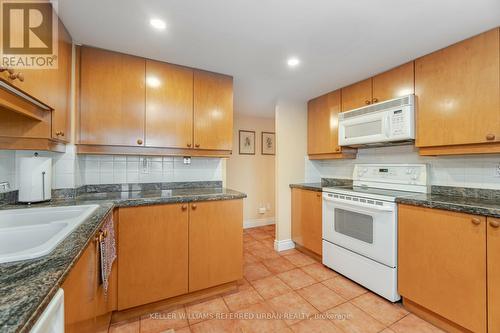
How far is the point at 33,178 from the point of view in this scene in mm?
1460

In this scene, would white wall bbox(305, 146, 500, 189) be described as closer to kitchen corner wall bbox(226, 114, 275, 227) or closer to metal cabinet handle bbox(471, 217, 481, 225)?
metal cabinet handle bbox(471, 217, 481, 225)

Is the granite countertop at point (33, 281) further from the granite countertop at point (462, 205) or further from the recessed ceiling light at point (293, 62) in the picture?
the granite countertop at point (462, 205)

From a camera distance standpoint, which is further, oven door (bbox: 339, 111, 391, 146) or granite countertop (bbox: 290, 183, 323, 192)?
granite countertop (bbox: 290, 183, 323, 192)

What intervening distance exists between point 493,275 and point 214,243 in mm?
1906

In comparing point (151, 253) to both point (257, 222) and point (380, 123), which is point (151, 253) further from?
point (257, 222)

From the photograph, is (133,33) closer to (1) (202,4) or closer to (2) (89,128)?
(1) (202,4)

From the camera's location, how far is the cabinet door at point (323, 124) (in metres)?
2.71

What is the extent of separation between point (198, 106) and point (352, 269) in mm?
2260

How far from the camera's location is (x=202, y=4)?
1.30m

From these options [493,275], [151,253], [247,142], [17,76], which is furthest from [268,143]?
[17,76]

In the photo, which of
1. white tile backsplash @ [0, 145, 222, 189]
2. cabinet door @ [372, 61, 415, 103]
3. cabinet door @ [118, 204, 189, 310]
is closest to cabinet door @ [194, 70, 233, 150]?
white tile backsplash @ [0, 145, 222, 189]

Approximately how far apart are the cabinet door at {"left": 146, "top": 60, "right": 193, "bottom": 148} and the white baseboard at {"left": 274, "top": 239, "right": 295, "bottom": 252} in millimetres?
1838

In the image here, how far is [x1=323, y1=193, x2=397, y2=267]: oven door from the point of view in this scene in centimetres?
183

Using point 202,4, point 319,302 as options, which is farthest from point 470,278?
point 202,4
